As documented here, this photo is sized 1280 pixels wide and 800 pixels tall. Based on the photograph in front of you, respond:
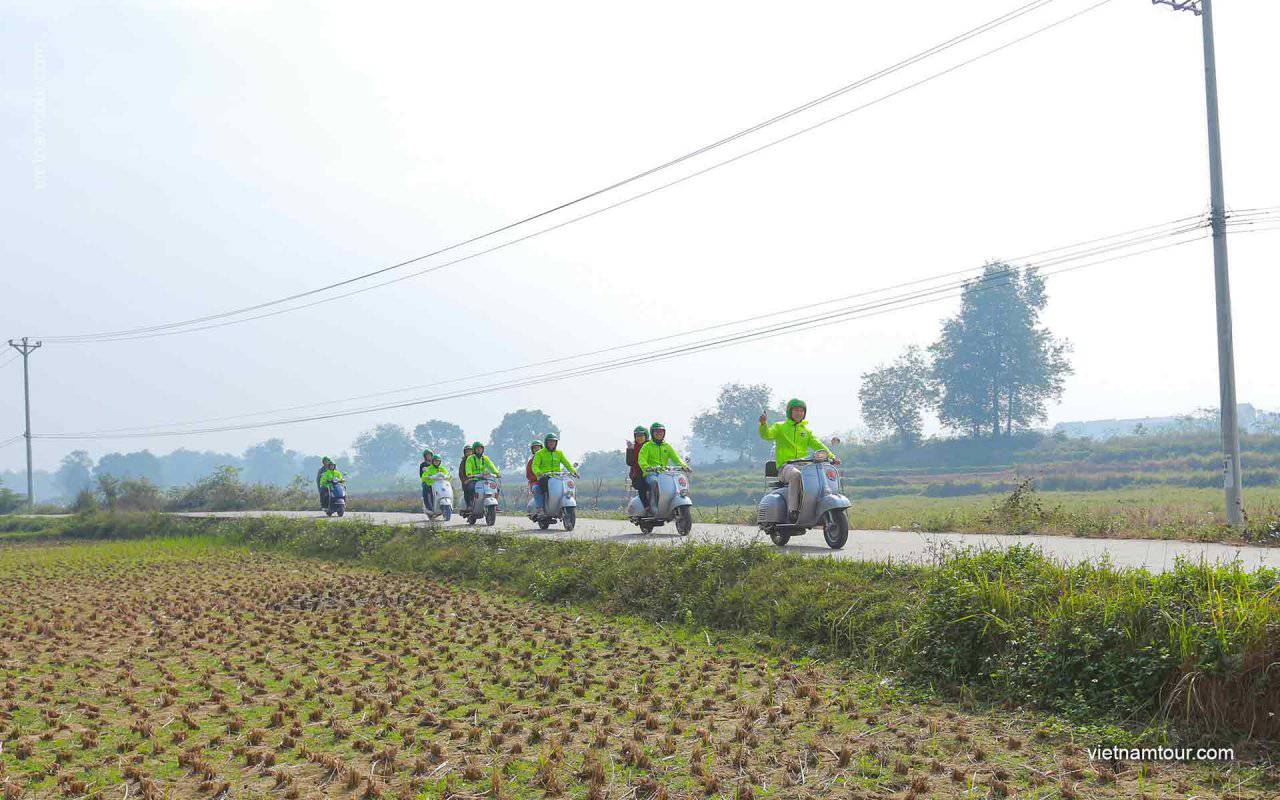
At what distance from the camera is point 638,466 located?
19.1 metres

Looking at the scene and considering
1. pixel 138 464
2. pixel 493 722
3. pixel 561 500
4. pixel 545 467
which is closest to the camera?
pixel 493 722

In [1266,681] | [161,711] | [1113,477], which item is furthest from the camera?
[1113,477]

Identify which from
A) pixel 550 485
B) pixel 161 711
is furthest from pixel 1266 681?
pixel 550 485

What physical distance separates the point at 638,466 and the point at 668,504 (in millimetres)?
1074

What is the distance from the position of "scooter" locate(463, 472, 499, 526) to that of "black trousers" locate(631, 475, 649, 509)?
281 inches

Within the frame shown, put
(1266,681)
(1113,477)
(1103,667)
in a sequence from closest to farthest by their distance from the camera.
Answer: (1266,681)
(1103,667)
(1113,477)

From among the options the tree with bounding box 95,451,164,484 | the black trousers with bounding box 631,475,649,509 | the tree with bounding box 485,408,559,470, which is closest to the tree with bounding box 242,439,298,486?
the tree with bounding box 95,451,164,484

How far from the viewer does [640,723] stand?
717 centimetres

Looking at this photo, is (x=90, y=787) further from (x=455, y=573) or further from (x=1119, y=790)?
(x=455, y=573)

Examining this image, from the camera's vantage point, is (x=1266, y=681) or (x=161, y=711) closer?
(x=1266, y=681)

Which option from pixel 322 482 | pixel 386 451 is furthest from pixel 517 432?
pixel 322 482

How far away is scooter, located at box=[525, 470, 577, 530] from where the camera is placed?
21734 mm

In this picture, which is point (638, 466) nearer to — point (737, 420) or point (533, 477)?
point (533, 477)

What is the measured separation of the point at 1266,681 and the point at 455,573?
1382cm
